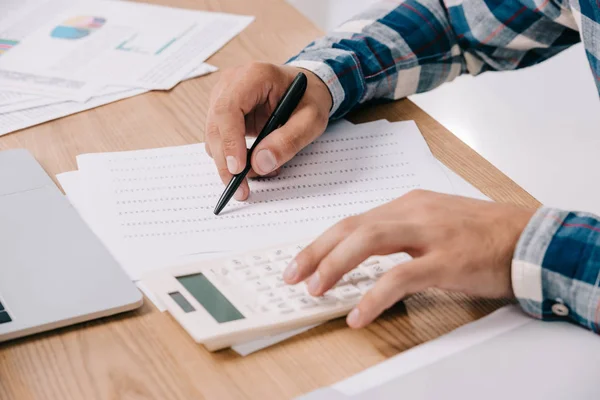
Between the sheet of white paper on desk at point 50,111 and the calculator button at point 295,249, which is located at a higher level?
the sheet of white paper on desk at point 50,111

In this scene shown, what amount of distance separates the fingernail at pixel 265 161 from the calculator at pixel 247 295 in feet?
0.51

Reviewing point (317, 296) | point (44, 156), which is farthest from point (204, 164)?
point (317, 296)

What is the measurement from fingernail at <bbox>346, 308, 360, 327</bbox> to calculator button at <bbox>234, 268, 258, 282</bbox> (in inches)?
3.4

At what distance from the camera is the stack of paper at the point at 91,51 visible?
1.00m

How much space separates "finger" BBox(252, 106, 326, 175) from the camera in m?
0.83

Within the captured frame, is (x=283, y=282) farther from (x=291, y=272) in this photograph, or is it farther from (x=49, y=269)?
(x=49, y=269)

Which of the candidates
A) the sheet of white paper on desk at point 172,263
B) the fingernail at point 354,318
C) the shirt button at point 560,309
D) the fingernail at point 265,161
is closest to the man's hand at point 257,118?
the fingernail at point 265,161

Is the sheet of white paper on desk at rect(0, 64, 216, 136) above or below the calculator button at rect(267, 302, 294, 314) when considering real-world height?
above

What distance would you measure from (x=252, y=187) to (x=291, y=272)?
0.20 meters

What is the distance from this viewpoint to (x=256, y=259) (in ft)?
2.24

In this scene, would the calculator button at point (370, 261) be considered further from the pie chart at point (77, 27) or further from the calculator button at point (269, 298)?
the pie chart at point (77, 27)

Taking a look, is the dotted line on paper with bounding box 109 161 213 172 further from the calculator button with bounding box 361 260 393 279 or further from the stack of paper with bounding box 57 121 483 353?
the calculator button with bounding box 361 260 393 279

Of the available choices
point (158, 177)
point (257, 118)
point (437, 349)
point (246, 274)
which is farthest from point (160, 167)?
point (437, 349)

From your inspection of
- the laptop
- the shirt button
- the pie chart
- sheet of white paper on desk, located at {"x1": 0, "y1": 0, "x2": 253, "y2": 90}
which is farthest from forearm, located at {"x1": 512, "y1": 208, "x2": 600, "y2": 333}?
the pie chart
